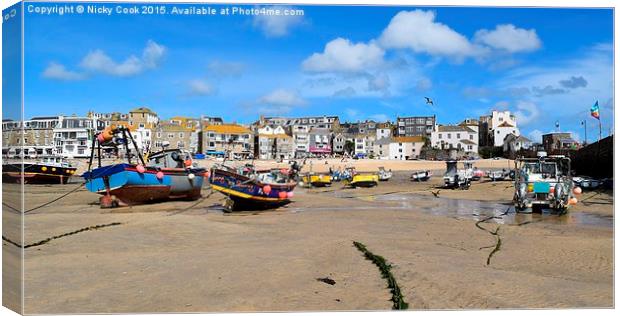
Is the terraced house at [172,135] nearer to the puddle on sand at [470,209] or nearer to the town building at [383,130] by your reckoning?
the town building at [383,130]

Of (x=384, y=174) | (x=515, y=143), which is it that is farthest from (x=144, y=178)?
(x=515, y=143)

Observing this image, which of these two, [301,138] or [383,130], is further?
[301,138]

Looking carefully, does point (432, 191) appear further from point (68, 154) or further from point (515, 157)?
point (68, 154)

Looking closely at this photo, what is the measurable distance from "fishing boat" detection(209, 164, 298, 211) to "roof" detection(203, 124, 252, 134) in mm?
2779

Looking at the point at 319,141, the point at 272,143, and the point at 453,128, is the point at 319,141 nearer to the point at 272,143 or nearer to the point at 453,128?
the point at 272,143

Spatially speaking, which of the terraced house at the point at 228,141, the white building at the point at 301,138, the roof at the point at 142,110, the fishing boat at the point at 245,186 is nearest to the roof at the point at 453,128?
the white building at the point at 301,138

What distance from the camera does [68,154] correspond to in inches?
416

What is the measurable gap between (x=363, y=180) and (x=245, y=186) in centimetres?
560

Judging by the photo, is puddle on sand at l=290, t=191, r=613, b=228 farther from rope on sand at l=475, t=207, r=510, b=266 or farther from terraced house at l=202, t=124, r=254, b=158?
terraced house at l=202, t=124, r=254, b=158

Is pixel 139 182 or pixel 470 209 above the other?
pixel 139 182

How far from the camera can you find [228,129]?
359 inches

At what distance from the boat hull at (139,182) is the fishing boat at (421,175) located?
555 cm

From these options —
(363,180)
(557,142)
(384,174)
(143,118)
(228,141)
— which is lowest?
(363,180)

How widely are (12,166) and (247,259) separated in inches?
96.9
